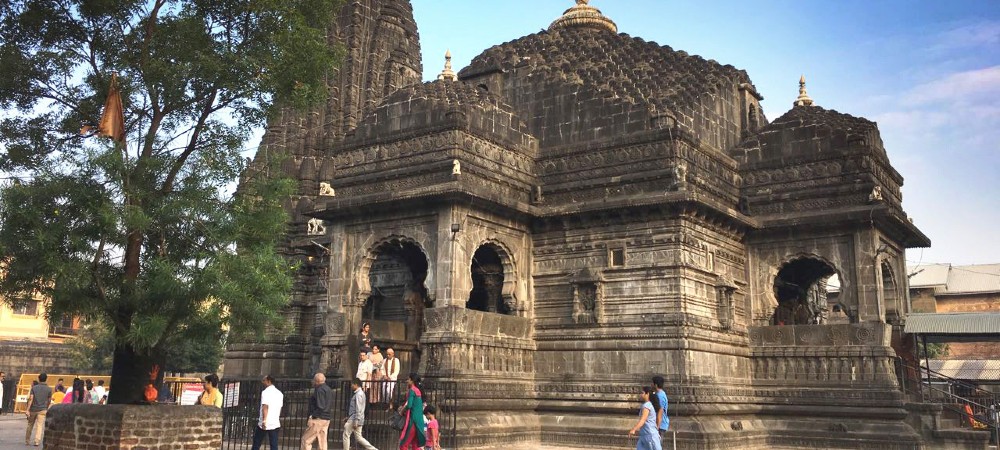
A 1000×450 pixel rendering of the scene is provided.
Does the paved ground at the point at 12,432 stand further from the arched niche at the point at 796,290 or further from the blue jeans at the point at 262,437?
the arched niche at the point at 796,290

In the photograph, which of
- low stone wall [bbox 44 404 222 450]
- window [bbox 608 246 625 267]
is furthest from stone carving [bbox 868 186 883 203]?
low stone wall [bbox 44 404 222 450]

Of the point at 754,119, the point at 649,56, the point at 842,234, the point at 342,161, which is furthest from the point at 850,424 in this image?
the point at 342,161

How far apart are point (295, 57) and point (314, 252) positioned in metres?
15.5

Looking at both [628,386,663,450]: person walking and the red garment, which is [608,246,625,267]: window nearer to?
[628,386,663,450]: person walking

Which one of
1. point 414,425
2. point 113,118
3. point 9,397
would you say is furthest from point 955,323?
point 9,397

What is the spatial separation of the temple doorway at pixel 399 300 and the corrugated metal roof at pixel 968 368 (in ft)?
94.2

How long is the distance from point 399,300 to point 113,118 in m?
12.0

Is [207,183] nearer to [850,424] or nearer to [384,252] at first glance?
[384,252]

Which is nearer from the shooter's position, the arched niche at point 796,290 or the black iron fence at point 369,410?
the black iron fence at point 369,410

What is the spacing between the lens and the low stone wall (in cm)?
1266

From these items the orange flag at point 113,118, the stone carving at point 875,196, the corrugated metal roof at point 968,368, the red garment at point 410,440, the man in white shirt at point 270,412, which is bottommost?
the red garment at point 410,440

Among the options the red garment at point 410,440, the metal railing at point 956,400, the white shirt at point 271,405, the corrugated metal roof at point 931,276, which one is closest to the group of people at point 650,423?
the red garment at point 410,440

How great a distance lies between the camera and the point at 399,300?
969 inches

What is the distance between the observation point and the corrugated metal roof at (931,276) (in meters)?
51.4
